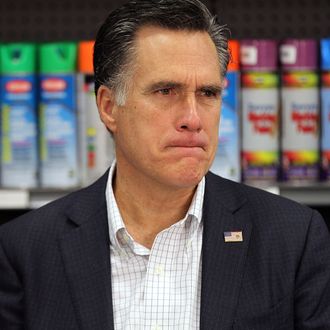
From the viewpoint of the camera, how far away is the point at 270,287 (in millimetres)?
1442

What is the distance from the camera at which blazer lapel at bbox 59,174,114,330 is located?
143 centimetres

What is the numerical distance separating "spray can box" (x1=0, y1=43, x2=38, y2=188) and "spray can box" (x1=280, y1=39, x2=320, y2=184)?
61 centimetres

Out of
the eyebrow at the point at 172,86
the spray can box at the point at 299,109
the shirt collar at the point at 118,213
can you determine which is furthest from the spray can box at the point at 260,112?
the eyebrow at the point at 172,86

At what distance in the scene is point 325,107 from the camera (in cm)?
197

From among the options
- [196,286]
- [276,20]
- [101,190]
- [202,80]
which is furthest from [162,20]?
[276,20]

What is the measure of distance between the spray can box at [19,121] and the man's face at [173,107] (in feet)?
1.86

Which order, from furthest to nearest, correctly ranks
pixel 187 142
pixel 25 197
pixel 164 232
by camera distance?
1. pixel 25 197
2. pixel 164 232
3. pixel 187 142

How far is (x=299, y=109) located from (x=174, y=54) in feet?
2.13

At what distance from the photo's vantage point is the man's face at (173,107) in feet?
4.57

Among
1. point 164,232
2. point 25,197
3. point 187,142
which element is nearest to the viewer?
point 187,142

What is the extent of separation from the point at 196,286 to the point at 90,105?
2.23 feet

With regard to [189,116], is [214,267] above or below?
below

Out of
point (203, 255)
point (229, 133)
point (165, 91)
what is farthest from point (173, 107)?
point (229, 133)

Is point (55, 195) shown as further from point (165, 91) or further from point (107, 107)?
point (165, 91)
